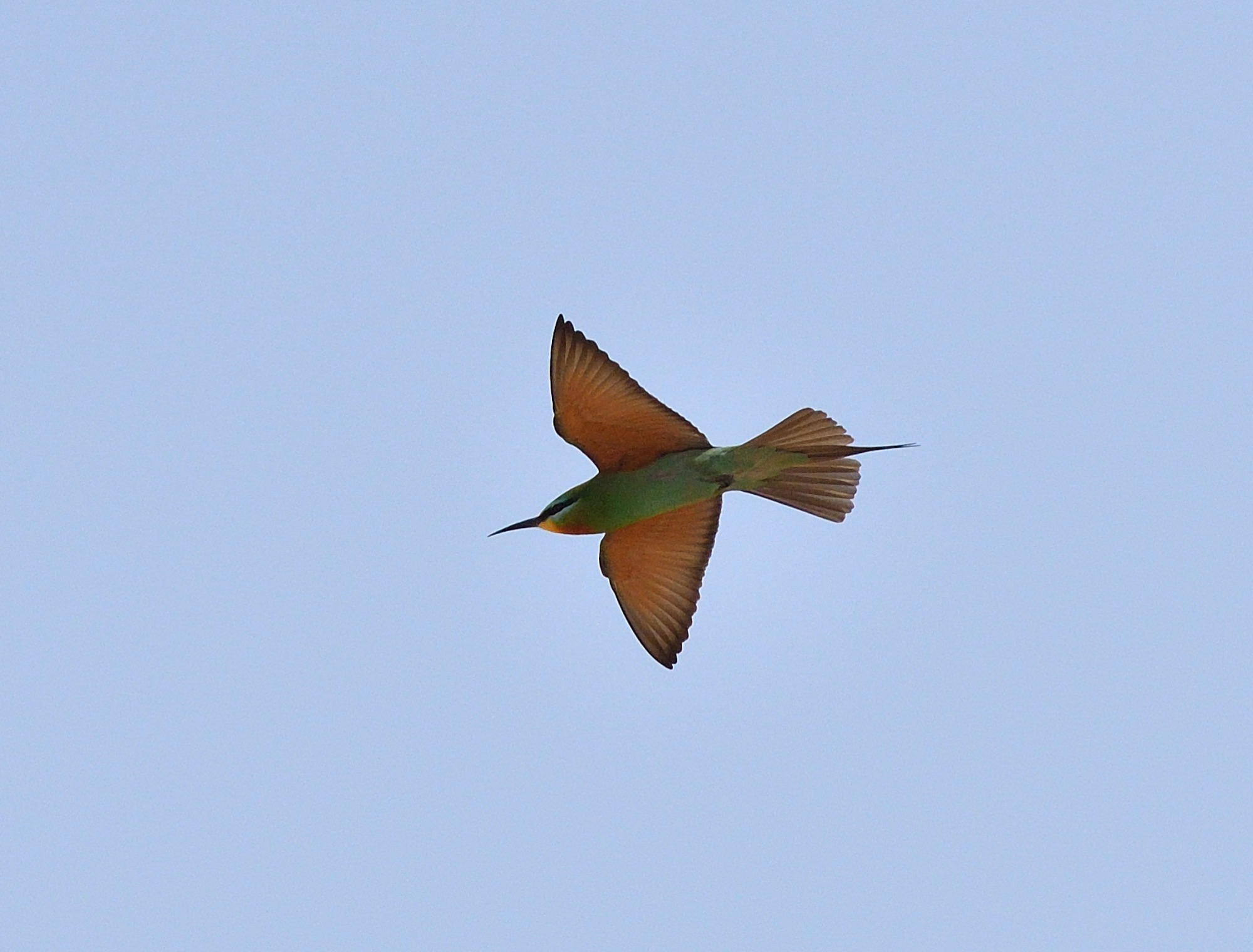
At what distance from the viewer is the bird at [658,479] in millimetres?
7336

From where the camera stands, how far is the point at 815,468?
7.66 meters

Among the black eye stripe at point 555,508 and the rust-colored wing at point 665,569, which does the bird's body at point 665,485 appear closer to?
the black eye stripe at point 555,508

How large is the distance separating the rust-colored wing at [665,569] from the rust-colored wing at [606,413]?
19.6 inches

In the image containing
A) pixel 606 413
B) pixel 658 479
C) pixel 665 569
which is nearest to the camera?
pixel 606 413

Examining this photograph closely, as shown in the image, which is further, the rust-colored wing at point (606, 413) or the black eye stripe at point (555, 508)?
the black eye stripe at point (555, 508)

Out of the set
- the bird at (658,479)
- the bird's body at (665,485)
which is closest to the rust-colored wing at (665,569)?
the bird at (658,479)

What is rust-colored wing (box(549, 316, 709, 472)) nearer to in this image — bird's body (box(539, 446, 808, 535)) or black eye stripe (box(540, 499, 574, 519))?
bird's body (box(539, 446, 808, 535))

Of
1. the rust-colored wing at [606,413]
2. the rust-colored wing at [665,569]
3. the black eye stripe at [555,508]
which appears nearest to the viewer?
the rust-colored wing at [606,413]

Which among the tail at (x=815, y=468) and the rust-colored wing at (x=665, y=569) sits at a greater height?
the tail at (x=815, y=468)

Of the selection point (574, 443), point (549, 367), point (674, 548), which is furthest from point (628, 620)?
point (549, 367)

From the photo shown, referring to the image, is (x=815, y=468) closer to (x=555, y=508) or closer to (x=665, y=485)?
(x=665, y=485)

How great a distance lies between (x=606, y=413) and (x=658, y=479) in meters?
0.45


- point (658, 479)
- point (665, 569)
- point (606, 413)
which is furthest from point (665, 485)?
point (665, 569)

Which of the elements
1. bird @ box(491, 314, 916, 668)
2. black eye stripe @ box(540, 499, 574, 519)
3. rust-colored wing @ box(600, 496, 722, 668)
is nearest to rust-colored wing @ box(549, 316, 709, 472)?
bird @ box(491, 314, 916, 668)
